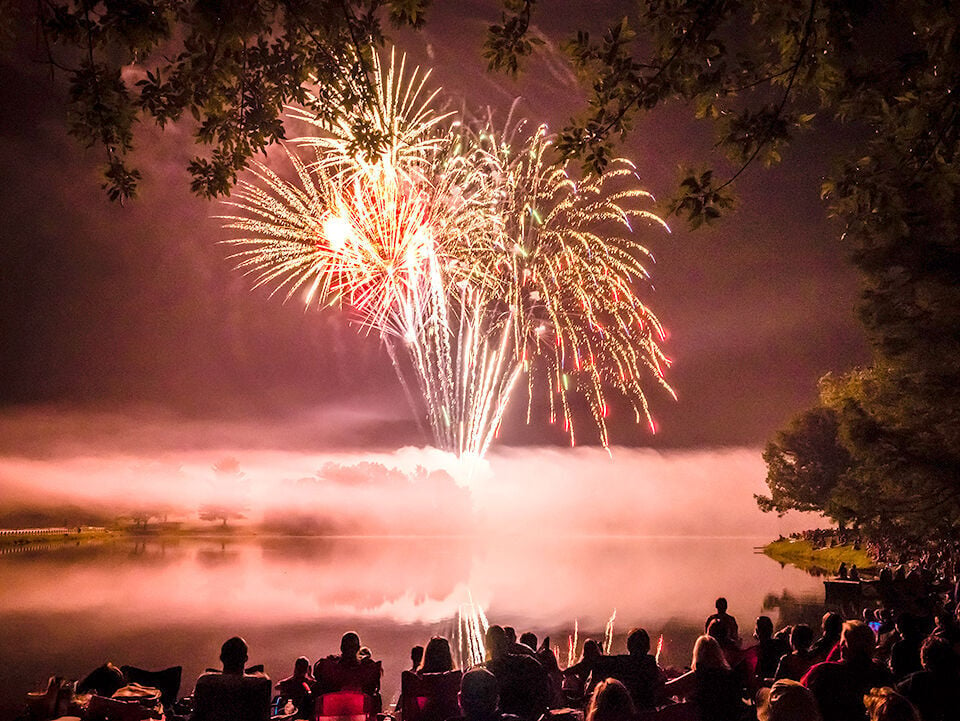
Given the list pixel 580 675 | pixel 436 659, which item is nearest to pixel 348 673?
pixel 436 659

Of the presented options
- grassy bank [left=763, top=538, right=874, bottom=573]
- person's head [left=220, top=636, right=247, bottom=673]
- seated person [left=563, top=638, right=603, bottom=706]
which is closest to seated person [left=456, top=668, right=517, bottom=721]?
person's head [left=220, top=636, right=247, bottom=673]

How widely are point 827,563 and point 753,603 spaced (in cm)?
3687

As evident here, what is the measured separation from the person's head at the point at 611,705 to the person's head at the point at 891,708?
4.16 ft

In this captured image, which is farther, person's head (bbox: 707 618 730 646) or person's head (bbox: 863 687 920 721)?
person's head (bbox: 707 618 730 646)

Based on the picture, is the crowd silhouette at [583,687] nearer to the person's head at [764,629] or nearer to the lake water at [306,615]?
the person's head at [764,629]

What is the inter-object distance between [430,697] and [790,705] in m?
2.92

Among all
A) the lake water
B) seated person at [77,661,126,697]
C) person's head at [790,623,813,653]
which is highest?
person's head at [790,623,813,653]

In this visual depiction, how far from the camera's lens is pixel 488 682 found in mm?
4691

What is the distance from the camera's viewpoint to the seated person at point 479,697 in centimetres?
463

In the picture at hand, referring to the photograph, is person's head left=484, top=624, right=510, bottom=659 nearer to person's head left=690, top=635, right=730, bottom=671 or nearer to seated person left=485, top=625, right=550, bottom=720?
seated person left=485, top=625, right=550, bottom=720

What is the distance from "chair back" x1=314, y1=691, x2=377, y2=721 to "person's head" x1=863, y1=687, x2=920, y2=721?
12.3 ft

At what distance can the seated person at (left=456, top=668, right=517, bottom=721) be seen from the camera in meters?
4.63

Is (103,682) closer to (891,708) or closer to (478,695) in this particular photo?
(478,695)

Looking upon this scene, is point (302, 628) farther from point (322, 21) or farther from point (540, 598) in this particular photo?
point (322, 21)
